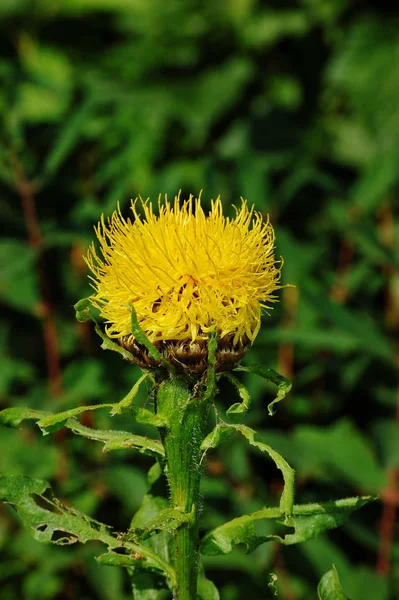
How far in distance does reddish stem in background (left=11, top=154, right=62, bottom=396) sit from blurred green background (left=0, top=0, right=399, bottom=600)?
1cm

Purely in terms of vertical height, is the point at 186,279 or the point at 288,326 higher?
the point at 186,279

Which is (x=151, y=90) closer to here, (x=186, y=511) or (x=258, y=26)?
(x=258, y=26)

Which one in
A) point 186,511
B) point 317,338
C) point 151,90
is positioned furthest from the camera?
point 151,90

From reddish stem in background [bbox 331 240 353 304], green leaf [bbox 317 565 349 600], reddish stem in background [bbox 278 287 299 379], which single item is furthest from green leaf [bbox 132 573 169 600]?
reddish stem in background [bbox 331 240 353 304]

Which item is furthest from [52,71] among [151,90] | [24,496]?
[24,496]

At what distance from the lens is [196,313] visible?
1501 millimetres

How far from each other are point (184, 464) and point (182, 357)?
240 mm

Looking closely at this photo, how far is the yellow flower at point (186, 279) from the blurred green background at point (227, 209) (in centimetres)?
160

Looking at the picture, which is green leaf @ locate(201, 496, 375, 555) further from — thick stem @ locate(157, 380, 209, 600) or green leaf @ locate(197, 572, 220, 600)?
green leaf @ locate(197, 572, 220, 600)

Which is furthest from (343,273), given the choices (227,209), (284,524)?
(284,524)

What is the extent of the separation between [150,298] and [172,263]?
0.08 meters

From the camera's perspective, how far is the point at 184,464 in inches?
64.3

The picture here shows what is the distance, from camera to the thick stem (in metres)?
1.60

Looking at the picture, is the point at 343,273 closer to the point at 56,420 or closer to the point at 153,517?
the point at 153,517
